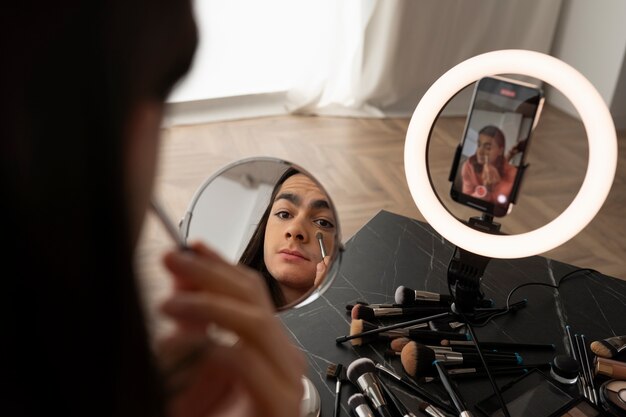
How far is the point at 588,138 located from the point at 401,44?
2.18 metres

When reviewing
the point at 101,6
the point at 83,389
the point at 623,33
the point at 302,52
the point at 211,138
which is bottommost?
the point at 211,138

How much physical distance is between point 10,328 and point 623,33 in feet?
9.80

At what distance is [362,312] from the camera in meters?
0.87

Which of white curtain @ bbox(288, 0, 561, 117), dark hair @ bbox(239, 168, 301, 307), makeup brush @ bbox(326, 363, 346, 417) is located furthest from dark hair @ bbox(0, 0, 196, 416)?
white curtain @ bbox(288, 0, 561, 117)

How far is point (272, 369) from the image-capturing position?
428 millimetres

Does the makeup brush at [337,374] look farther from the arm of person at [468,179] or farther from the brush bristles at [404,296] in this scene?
the arm of person at [468,179]

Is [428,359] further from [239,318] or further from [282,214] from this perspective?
[239,318]

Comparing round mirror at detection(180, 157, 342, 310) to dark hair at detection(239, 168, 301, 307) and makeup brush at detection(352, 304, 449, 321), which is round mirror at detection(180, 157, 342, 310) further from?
makeup brush at detection(352, 304, 449, 321)

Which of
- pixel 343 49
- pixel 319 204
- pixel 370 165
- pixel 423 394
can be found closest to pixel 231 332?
pixel 319 204

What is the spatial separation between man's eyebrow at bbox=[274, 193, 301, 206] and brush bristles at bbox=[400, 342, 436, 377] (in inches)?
9.9

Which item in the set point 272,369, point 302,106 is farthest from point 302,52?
point 272,369

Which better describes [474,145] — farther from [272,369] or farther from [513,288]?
[272,369]

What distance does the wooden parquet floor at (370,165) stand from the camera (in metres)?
2.03

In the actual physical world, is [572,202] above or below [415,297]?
above
